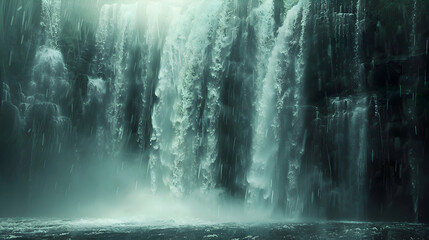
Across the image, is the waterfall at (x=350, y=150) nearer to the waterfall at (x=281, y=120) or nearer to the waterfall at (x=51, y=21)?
the waterfall at (x=281, y=120)

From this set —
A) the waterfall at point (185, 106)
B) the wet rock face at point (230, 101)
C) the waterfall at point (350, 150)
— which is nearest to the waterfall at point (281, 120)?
the wet rock face at point (230, 101)

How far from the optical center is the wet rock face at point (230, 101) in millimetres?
24219

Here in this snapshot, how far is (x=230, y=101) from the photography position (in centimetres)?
Result: 2823

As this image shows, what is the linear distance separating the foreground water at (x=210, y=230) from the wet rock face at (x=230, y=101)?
3858 millimetres

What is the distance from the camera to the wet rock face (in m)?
24.2

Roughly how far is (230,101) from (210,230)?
10473 millimetres

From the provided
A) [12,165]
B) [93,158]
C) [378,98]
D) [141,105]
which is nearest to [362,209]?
[378,98]

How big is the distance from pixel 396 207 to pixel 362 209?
1619mm

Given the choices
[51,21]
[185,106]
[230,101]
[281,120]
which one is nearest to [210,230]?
[281,120]

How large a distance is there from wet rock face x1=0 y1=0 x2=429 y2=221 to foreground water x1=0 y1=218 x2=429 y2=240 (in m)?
3.86

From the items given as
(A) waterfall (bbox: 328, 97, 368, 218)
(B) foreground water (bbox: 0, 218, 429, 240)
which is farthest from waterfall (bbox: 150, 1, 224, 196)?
(A) waterfall (bbox: 328, 97, 368, 218)

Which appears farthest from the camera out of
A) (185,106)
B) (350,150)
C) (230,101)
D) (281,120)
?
(185,106)

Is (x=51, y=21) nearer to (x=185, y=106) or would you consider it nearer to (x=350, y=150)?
(x=185, y=106)

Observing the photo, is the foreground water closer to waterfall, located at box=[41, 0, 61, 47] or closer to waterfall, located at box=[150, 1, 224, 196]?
waterfall, located at box=[150, 1, 224, 196]
